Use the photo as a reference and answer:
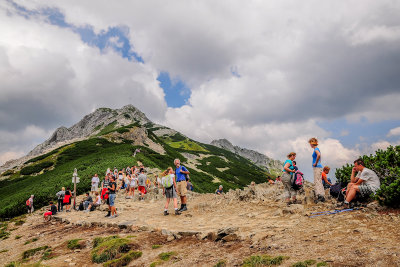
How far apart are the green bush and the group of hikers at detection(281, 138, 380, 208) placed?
38cm

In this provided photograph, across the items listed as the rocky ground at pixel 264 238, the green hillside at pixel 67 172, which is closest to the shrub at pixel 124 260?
the rocky ground at pixel 264 238

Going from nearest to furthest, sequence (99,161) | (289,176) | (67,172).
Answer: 1. (289,176)
2. (67,172)
3. (99,161)

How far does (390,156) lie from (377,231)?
3.44 metres

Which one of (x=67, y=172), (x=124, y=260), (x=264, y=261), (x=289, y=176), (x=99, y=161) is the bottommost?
(x=124, y=260)

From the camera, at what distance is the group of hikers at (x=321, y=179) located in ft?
26.0

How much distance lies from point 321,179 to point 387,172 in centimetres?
227

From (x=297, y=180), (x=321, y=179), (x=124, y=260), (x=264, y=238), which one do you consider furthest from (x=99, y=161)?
(x=264, y=238)

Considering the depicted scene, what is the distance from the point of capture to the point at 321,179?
979 cm

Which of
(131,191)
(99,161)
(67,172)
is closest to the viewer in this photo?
(131,191)

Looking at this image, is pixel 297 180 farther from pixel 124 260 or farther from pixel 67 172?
pixel 67 172

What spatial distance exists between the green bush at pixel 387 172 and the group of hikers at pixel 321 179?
38 cm

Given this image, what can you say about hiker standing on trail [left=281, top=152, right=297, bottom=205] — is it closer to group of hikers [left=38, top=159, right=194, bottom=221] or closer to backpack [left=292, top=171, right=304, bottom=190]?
backpack [left=292, top=171, right=304, bottom=190]

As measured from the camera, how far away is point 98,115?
537ft

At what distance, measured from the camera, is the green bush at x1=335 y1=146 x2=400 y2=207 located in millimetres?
6965
